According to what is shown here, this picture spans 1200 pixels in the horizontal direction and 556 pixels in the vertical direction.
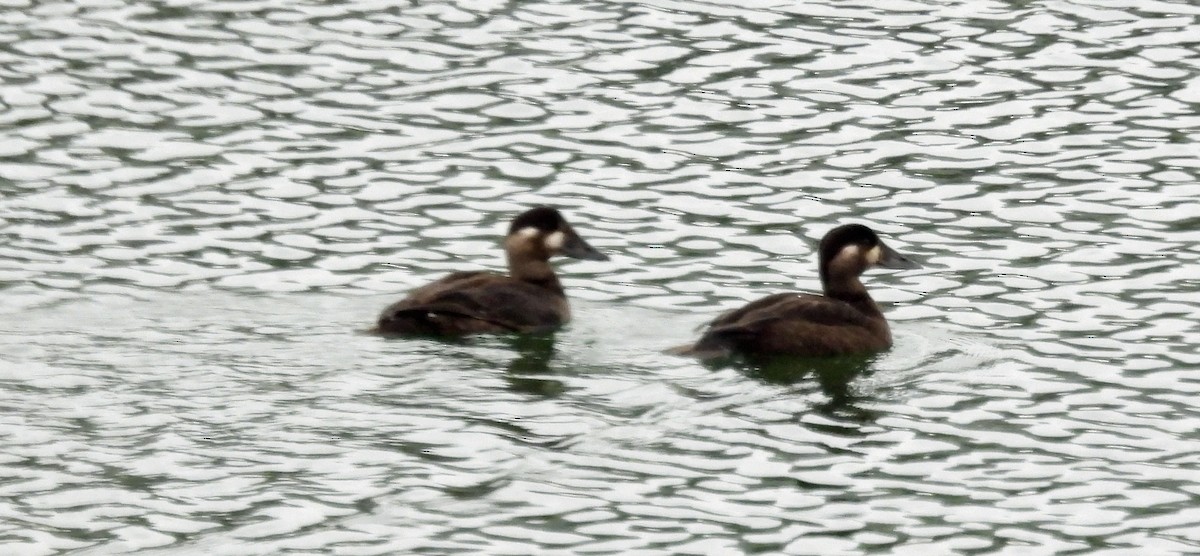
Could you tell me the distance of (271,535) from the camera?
11.0 metres

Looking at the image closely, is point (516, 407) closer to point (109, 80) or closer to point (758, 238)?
point (758, 238)

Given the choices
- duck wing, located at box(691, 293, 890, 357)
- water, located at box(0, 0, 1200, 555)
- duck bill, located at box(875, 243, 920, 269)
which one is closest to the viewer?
water, located at box(0, 0, 1200, 555)

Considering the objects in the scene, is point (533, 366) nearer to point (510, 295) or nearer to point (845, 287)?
point (510, 295)

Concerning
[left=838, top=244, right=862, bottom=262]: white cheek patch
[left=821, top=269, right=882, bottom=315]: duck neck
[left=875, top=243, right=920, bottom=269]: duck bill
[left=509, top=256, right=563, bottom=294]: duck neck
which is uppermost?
[left=838, top=244, right=862, bottom=262]: white cheek patch

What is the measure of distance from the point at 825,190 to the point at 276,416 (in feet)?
21.9

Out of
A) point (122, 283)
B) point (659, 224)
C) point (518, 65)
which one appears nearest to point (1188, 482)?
point (659, 224)

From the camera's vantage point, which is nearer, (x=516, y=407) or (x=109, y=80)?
(x=516, y=407)

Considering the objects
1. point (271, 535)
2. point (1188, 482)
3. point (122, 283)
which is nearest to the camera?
point (271, 535)

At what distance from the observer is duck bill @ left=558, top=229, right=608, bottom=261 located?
626 inches

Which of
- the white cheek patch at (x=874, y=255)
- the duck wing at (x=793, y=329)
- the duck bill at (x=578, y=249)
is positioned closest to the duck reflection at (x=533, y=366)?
the duck bill at (x=578, y=249)

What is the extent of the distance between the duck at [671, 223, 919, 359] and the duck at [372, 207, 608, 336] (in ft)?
4.18

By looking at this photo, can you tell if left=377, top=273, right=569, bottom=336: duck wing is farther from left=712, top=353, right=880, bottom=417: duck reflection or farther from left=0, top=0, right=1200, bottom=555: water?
left=712, top=353, right=880, bottom=417: duck reflection

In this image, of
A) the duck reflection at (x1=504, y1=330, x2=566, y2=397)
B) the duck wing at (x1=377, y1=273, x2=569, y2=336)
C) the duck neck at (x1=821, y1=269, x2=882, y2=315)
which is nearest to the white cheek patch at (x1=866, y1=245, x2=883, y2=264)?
the duck neck at (x1=821, y1=269, x2=882, y2=315)

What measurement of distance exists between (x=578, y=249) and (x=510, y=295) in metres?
0.88
